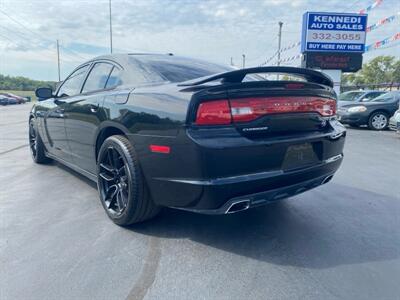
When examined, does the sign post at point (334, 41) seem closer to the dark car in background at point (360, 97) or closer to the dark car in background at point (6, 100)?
the dark car in background at point (360, 97)

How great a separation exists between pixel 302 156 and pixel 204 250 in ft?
3.33

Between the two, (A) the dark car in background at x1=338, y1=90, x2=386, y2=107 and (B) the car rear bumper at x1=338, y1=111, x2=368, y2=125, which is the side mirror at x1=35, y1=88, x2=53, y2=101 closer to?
(B) the car rear bumper at x1=338, y1=111, x2=368, y2=125

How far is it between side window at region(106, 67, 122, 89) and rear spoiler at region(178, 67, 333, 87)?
38.5 inches

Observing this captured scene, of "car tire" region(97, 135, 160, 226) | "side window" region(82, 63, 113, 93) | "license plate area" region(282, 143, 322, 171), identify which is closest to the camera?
"license plate area" region(282, 143, 322, 171)

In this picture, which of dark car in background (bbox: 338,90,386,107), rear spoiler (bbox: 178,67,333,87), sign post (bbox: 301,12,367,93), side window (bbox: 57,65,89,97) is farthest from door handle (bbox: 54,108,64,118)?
sign post (bbox: 301,12,367,93)

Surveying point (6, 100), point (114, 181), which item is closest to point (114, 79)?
point (114, 181)

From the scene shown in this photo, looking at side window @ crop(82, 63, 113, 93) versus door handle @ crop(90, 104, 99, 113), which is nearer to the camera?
door handle @ crop(90, 104, 99, 113)

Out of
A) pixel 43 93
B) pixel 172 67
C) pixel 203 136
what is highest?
pixel 172 67

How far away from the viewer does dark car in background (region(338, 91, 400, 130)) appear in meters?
10.7

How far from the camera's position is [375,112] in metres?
10.8

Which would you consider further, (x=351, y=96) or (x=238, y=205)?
(x=351, y=96)

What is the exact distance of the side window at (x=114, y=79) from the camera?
3.07 meters

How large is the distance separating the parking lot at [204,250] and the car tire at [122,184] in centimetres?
15

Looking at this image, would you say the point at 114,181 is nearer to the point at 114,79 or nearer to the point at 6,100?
the point at 114,79
